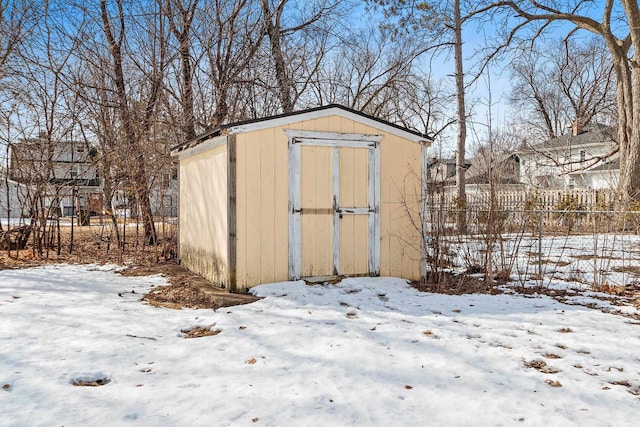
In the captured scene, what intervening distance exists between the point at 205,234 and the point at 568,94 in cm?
2932

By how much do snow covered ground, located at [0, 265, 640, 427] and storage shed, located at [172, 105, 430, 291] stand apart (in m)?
0.80

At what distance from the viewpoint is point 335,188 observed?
236 inches

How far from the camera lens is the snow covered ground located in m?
2.50

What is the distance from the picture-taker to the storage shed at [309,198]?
5.54 meters

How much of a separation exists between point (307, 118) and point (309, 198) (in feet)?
3.37

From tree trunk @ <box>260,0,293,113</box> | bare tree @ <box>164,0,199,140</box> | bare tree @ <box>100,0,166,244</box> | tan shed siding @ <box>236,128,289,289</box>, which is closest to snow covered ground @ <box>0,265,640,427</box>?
tan shed siding @ <box>236,128,289,289</box>

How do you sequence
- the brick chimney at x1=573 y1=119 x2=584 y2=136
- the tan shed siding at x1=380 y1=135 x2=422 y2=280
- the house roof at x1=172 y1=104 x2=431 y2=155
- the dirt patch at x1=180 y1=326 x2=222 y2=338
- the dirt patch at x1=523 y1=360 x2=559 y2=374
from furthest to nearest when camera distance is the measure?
the brick chimney at x1=573 y1=119 x2=584 y2=136
the tan shed siding at x1=380 y1=135 x2=422 y2=280
the house roof at x1=172 y1=104 x2=431 y2=155
the dirt patch at x1=180 y1=326 x2=222 y2=338
the dirt patch at x1=523 y1=360 x2=559 y2=374

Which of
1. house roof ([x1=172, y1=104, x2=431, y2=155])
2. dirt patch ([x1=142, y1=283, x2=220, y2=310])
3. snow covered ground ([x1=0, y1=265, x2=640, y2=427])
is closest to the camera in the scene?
snow covered ground ([x1=0, y1=265, x2=640, y2=427])

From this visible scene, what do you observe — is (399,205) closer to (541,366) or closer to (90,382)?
(541,366)

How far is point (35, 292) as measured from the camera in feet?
17.9

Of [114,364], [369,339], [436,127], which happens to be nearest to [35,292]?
[114,364]

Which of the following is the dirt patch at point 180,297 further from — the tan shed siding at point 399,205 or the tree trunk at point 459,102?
the tree trunk at point 459,102

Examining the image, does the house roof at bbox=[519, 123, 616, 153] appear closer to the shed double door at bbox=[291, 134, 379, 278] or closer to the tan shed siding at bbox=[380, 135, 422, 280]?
the tan shed siding at bbox=[380, 135, 422, 280]

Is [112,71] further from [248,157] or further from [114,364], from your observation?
[114,364]
